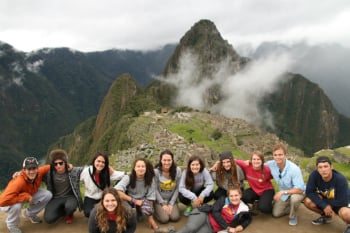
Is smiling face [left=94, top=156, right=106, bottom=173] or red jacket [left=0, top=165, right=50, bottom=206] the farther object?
smiling face [left=94, top=156, right=106, bottom=173]

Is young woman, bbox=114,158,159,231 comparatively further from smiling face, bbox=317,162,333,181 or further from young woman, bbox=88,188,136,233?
smiling face, bbox=317,162,333,181

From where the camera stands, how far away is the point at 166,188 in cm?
877

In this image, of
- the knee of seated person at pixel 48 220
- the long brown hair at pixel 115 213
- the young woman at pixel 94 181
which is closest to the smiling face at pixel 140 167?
the young woman at pixel 94 181

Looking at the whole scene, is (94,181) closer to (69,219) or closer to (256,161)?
(69,219)

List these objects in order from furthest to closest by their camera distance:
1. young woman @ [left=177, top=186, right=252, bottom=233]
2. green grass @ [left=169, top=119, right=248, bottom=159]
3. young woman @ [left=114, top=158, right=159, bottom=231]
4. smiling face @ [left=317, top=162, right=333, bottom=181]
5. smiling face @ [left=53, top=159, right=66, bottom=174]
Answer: green grass @ [left=169, top=119, right=248, bottom=159] → smiling face @ [left=53, top=159, right=66, bottom=174] → young woman @ [left=114, top=158, right=159, bottom=231] → young woman @ [left=177, top=186, right=252, bottom=233] → smiling face @ [left=317, top=162, right=333, bottom=181]

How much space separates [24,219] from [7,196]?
1.32 meters

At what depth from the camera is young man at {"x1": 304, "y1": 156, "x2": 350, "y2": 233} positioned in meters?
7.63

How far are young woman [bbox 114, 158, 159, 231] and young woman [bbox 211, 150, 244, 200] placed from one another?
164 centimetres

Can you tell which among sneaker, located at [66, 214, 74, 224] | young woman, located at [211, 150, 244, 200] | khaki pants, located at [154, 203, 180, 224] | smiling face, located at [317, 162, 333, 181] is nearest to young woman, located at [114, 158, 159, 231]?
khaki pants, located at [154, 203, 180, 224]

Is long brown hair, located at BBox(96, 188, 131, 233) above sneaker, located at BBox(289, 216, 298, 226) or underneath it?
above

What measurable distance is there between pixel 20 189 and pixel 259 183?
18.9ft

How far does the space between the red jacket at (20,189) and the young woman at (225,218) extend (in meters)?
3.73

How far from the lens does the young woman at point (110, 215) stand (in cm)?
690

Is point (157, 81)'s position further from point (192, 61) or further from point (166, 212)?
point (166, 212)
